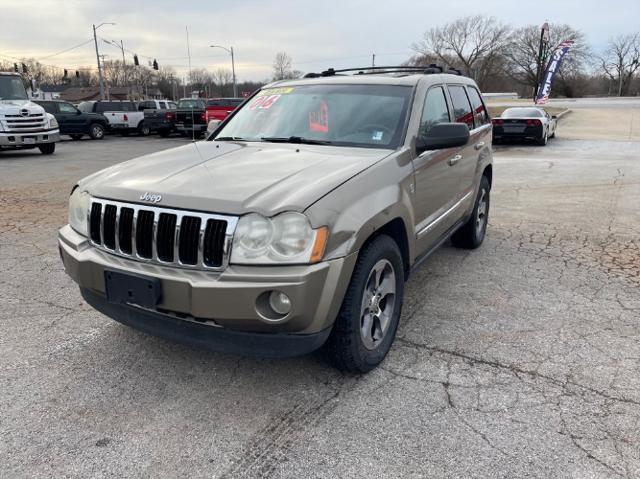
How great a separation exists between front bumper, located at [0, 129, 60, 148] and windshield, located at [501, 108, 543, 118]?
15.3m

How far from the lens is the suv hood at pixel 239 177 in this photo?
103 inches

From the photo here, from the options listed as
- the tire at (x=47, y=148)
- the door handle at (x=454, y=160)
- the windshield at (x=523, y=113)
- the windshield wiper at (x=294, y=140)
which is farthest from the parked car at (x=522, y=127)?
the windshield wiper at (x=294, y=140)

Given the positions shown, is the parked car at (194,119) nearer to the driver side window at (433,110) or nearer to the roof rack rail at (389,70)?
the roof rack rail at (389,70)

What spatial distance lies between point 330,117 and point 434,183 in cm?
93

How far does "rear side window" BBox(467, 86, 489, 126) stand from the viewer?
17.6 feet

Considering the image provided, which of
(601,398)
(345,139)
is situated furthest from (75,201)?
(601,398)

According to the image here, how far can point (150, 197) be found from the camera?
2746 millimetres

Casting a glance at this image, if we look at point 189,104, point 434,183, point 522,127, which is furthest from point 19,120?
point 522,127

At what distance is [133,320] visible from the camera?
2.85 m

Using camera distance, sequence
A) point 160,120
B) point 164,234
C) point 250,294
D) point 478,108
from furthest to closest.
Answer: point 160,120, point 478,108, point 164,234, point 250,294

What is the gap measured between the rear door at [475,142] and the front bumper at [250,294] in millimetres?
2520

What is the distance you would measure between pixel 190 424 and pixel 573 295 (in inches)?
132

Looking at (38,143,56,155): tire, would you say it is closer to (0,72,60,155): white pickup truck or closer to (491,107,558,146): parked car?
(0,72,60,155): white pickup truck

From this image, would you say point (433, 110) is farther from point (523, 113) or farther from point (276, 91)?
point (523, 113)
